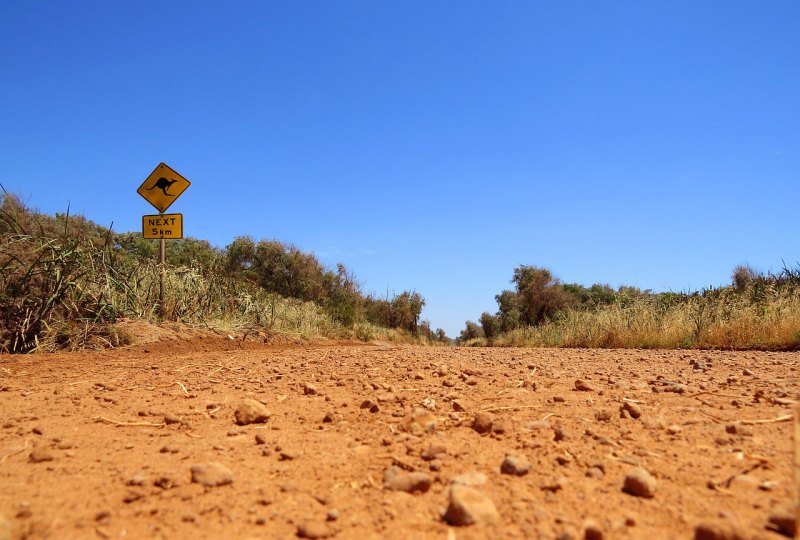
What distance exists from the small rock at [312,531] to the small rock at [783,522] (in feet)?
4.31

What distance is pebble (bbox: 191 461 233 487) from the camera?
1982 mm

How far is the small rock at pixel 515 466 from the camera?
199cm

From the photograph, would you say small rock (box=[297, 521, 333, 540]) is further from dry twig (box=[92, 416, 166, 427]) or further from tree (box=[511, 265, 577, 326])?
tree (box=[511, 265, 577, 326])

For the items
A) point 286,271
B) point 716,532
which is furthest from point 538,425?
point 286,271

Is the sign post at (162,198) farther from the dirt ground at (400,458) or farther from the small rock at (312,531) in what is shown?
the small rock at (312,531)

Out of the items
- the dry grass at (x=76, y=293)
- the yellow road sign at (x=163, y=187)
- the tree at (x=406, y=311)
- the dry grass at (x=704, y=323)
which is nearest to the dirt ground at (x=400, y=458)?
the dry grass at (x=76, y=293)

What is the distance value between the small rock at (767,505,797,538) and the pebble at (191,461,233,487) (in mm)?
1854

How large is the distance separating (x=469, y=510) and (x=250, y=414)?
1730 millimetres

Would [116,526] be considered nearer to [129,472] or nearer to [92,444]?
[129,472]

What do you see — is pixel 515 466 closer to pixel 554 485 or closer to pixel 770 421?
pixel 554 485

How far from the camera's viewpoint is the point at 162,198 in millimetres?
10203

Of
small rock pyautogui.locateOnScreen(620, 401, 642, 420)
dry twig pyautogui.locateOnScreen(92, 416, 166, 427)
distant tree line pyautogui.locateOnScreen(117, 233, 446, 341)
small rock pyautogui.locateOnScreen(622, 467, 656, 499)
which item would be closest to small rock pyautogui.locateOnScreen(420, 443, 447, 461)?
small rock pyautogui.locateOnScreen(622, 467, 656, 499)

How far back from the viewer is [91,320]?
7.93m

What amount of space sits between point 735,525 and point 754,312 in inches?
437
